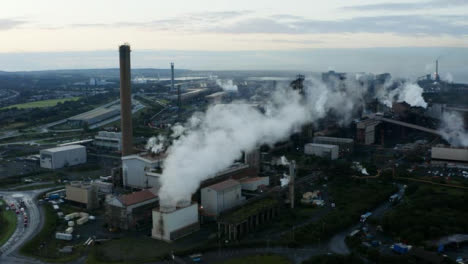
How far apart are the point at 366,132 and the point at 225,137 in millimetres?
16936

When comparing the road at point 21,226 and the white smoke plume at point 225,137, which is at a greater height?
the white smoke plume at point 225,137

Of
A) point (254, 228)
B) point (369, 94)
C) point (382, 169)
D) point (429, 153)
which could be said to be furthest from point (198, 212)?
point (369, 94)

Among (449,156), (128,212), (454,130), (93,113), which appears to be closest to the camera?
(128,212)

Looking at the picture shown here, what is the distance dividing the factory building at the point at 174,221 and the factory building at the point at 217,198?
1391 mm

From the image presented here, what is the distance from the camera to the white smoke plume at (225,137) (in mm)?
17500

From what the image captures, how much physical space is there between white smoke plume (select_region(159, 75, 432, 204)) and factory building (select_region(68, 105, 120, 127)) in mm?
16915

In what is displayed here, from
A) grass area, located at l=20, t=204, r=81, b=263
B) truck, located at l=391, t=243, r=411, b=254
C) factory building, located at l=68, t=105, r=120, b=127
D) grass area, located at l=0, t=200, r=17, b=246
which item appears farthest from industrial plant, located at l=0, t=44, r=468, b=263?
factory building, located at l=68, t=105, r=120, b=127

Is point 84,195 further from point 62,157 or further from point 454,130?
point 454,130

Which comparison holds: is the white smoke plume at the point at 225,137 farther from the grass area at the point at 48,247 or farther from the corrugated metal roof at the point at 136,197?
the grass area at the point at 48,247

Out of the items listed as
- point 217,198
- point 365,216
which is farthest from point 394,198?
point 217,198

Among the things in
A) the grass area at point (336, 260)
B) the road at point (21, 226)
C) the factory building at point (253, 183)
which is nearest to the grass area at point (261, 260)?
the grass area at point (336, 260)

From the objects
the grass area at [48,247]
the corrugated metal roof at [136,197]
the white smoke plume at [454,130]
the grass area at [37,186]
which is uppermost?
the white smoke plume at [454,130]

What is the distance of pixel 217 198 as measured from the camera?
60.2 ft

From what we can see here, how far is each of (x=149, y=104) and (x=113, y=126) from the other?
13.7 meters
